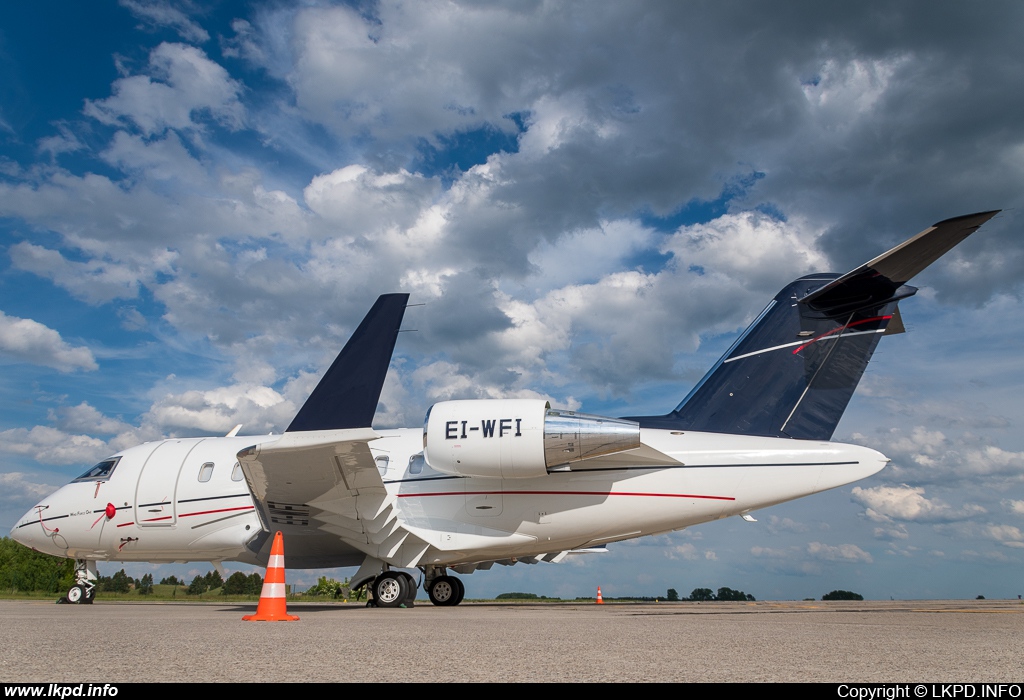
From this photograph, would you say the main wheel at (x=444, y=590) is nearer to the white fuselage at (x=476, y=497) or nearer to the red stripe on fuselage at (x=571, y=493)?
the white fuselage at (x=476, y=497)

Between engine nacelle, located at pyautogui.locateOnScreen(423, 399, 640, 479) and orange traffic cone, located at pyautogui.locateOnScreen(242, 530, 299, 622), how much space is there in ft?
12.1

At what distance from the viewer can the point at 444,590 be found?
1374 cm

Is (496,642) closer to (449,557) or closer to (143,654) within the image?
(143,654)

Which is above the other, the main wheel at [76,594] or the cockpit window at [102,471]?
the cockpit window at [102,471]

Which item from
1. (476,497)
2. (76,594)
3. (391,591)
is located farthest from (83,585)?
(476,497)

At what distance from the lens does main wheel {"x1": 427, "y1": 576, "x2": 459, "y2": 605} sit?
45.0 feet

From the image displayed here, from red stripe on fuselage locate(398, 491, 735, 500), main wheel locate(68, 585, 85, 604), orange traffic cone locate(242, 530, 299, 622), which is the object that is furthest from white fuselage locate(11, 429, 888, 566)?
orange traffic cone locate(242, 530, 299, 622)

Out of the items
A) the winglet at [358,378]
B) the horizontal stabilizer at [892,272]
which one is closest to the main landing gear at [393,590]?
the winglet at [358,378]

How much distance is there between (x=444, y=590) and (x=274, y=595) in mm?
6270

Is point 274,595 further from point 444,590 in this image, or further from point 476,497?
point 444,590

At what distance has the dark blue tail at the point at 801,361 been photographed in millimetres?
11906

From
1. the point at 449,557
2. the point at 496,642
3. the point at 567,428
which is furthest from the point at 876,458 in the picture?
the point at 496,642

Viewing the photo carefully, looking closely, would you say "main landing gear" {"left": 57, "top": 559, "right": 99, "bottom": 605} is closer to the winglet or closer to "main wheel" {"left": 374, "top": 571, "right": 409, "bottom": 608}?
"main wheel" {"left": 374, "top": 571, "right": 409, "bottom": 608}

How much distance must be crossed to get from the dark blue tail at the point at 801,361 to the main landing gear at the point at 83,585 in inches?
476
